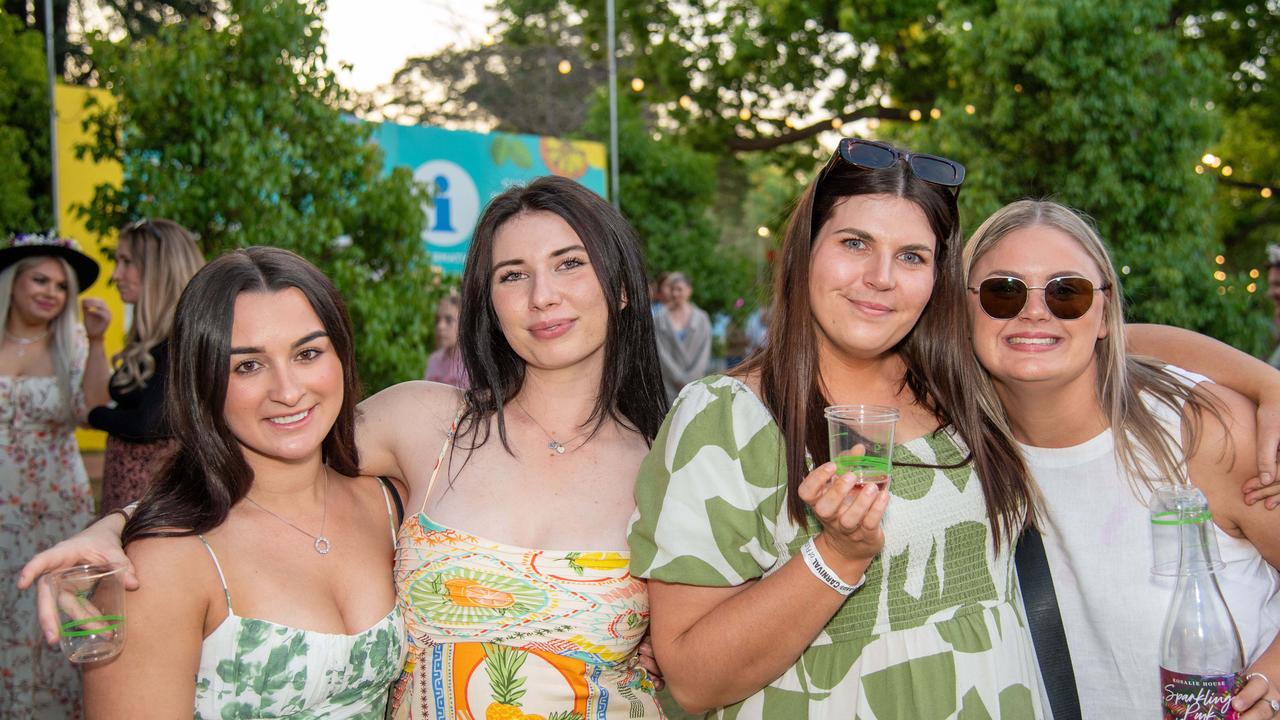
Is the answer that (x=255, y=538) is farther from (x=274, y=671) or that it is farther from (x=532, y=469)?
(x=532, y=469)

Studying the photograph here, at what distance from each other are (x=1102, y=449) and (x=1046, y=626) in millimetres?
476

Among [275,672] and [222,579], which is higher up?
[222,579]

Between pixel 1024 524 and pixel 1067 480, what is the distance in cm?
21

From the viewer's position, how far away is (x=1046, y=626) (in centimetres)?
248

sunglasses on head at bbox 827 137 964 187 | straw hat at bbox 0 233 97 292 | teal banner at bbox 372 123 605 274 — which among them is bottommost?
straw hat at bbox 0 233 97 292

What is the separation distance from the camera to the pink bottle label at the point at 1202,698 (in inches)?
78.3

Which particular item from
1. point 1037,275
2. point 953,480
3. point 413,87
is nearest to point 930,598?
point 953,480

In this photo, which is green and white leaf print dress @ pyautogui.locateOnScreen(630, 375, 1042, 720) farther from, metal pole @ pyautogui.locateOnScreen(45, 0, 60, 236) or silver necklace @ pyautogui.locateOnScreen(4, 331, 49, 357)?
metal pole @ pyautogui.locateOnScreen(45, 0, 60, 236)

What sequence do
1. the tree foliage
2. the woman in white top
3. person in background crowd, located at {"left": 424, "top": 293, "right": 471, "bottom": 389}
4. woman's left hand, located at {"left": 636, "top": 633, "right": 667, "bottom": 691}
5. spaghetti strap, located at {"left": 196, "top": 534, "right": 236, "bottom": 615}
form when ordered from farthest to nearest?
the tree foliage
person in background crowd, located at {"left": 424, "top": 293, "right": 471, "bottom": 389}
woman's left hand, located at {"left": 636, "top": 633, "right": 667, "bottom": 691}
the woman in white top
spaghetti strap, located at {"left": 196, "top": 534, "right": 236, "bottom": 615}

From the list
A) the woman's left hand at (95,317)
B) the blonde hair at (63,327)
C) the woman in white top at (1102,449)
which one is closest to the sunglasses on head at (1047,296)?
the woman in white top at (1102,449)

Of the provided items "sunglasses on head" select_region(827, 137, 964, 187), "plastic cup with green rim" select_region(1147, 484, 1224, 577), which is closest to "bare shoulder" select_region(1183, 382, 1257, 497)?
"plastic cup with green rim" select_region(1147, 484, 1224, 577)

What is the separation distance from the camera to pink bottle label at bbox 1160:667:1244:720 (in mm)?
1988

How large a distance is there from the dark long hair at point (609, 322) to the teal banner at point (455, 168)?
7198 millimetres

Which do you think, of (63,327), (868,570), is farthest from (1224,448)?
(63,327)
